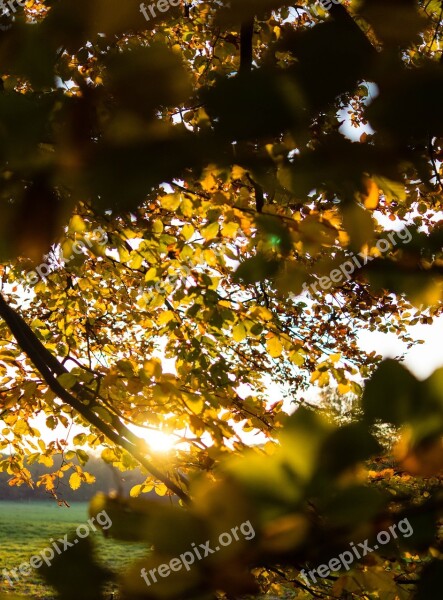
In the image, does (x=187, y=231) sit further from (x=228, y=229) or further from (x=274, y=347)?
(x=274, y=347)

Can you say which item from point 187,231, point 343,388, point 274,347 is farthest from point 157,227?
point 343,388

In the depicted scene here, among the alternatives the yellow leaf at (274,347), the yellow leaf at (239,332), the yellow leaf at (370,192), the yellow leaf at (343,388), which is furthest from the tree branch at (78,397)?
the yellow leaf at (370,192)

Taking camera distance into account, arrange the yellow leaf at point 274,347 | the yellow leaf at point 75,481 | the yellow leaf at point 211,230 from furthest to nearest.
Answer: the yellow leaf at point 75,481
the yellow leaf at point 274,347
the yellow leaf at point 211,230

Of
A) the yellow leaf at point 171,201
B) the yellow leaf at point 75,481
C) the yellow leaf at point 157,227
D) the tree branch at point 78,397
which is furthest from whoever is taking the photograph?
the yellow leaf at point 75,481

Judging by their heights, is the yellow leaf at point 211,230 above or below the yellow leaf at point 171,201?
below

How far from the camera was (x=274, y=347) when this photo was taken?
10.4ft

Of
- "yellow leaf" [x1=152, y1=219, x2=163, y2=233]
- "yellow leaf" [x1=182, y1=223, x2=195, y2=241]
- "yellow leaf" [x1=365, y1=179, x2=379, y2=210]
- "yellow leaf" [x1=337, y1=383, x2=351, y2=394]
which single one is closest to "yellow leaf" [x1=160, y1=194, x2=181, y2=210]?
"yellow leaf" [x1=182, y1=223, x2=195, y2=241]

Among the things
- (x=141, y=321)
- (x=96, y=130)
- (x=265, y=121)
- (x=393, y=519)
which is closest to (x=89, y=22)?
(x=96, y=130)

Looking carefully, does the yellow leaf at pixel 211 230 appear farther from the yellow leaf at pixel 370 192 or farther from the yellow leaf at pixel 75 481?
the yellow leaf at pixel 75 481

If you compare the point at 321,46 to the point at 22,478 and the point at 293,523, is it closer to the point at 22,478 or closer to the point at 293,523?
the point at 293,523

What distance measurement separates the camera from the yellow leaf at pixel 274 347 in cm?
315

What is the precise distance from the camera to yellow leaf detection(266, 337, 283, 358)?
3.15 metres

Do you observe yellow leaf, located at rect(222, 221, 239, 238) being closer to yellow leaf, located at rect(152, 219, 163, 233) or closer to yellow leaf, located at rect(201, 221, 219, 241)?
yellow leaf, located at rect(201, 221, 219, 241)

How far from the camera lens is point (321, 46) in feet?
2.26
